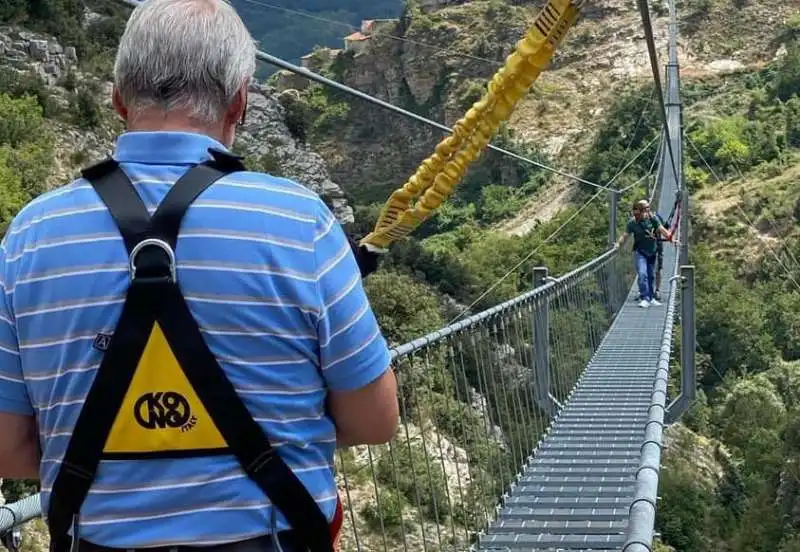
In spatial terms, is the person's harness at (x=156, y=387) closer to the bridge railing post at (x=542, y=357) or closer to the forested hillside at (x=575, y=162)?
the forested hillside at (x=575, y=162)

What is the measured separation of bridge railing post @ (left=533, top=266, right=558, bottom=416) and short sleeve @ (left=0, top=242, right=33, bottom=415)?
363cm

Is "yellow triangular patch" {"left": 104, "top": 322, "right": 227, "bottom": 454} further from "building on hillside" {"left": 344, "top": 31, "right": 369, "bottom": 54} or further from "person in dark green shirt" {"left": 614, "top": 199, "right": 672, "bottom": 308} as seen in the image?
"building on hillside" {"left": 344, "top": 31, "right": 369, "bottom": 54}

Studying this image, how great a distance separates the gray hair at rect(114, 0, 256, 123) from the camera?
2.73ft

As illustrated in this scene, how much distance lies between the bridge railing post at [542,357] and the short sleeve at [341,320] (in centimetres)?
357

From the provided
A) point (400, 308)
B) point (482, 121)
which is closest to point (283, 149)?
Result: point (400, 308)

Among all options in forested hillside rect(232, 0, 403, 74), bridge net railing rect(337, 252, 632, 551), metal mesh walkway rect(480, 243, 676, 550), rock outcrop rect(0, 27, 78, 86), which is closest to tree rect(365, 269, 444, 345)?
bridge net railing rect(337, 252, 632, 551)

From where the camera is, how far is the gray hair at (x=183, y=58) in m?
0.83

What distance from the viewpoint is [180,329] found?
2.58ft

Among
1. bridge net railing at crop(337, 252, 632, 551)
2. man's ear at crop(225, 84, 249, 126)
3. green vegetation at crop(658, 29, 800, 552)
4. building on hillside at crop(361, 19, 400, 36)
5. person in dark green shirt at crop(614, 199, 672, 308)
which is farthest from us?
building on hillside at crop(361, 19, 400, 36)

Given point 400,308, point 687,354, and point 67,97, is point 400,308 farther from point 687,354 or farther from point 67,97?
point 687,354

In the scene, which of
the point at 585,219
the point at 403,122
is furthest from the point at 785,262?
the point at 403,122

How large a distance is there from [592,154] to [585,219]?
779 centimetres

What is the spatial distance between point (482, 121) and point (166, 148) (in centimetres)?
192

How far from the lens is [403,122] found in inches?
1609
